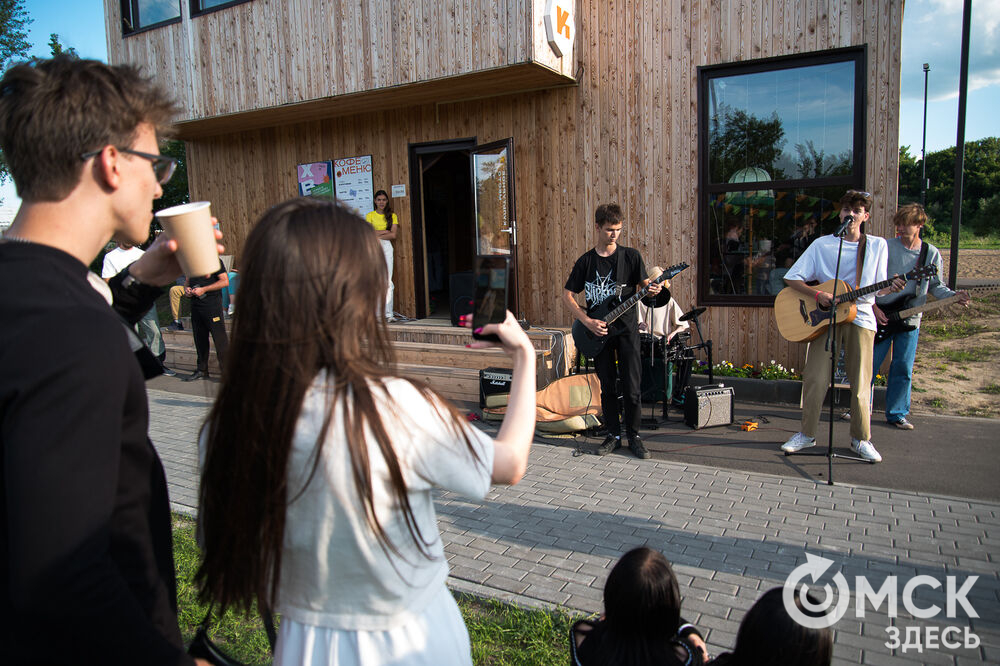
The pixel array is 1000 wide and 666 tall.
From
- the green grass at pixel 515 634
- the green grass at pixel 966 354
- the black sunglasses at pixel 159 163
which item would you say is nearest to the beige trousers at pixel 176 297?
the green grass at pixel 515 634

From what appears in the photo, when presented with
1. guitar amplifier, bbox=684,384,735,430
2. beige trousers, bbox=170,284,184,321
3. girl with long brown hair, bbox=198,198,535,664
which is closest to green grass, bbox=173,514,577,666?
girl with long brown hair, bbox=198,198,535,664

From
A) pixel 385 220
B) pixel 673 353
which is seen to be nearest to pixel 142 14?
pixel 385 220

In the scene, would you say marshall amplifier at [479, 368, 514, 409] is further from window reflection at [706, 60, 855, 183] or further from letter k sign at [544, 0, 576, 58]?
letter k sign at [544, 0, 576, 58]

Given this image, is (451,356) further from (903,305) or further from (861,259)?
(903,305)

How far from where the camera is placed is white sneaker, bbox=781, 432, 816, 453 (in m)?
5.86

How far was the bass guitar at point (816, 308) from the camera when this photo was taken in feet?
18.0

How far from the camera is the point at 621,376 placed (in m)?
6.07

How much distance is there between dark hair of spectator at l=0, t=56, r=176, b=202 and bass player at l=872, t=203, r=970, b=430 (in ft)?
22.1

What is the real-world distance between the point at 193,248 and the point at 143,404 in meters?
0.66

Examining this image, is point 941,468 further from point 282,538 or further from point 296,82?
point 296,82

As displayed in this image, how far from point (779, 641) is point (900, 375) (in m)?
5.71

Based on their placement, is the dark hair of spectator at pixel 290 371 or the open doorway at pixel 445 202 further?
the open doorway at pixel 445 202

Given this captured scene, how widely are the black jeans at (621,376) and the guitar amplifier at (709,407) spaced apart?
999 millimetres

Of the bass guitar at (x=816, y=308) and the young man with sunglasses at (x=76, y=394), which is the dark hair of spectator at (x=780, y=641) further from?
the bass guitar at (x=816, y=308)
